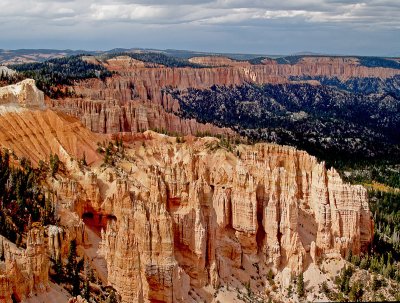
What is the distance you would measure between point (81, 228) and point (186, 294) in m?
9.88

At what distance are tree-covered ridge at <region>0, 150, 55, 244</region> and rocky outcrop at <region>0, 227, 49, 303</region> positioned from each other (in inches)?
151

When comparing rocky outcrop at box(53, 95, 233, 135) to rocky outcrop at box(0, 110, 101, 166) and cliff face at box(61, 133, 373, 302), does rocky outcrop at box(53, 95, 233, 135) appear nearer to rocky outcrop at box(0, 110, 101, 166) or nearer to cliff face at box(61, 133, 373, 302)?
rocky outcrop at box(0, 110, 101, 166)

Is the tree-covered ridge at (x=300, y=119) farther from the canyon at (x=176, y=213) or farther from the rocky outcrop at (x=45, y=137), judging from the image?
the rocky outcrop at (x=45, y=137)

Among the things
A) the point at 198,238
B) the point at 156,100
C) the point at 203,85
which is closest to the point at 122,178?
the point at 198,238

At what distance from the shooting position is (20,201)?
134 feet

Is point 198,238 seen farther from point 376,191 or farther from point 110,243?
point 376,191

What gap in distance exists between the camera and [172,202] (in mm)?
45688

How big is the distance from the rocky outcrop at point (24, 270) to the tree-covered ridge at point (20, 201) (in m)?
3.83

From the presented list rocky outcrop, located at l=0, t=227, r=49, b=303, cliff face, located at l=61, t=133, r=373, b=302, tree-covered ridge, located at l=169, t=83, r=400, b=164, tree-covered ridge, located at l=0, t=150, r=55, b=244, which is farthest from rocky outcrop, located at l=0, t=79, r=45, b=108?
tree-covered ridge, located at l=169, t=83, r=400, b=164

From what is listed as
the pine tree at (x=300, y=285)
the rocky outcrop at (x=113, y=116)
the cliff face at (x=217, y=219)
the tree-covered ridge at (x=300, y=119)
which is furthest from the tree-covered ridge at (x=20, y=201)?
the tree-covered ridge at (x=300, y=119)

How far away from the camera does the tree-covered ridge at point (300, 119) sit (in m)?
121

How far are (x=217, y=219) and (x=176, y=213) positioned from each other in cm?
558

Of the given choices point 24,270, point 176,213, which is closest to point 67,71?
point 176,213

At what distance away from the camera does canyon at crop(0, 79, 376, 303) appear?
119 feet
